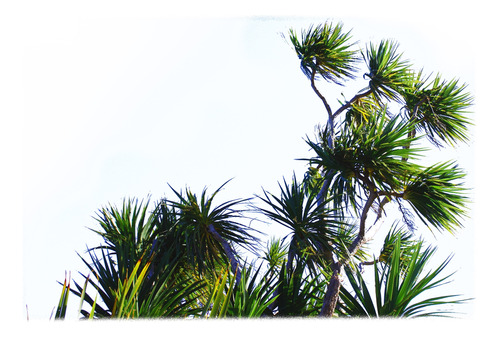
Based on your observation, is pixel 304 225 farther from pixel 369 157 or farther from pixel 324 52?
pixel 324 52

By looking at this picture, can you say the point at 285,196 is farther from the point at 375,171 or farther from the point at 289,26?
the point at 289,26

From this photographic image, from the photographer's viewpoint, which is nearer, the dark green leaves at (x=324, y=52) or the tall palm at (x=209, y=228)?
the tall palm at (x=209, y=228)

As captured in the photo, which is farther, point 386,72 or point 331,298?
point 386,72

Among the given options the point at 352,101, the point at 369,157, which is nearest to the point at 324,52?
the point at 352,101

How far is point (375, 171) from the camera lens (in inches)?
135

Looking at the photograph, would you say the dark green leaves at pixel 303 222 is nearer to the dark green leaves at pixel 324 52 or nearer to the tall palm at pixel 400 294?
the tall palm at pixel 400 294

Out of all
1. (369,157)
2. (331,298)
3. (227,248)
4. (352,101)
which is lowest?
(331,298)

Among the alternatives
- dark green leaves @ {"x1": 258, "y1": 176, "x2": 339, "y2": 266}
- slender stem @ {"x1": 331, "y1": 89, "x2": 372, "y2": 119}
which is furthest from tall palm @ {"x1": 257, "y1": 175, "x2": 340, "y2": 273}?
slender stem @ {"x1": 331, "y1": 89, "x2": 372, "y2": 119}

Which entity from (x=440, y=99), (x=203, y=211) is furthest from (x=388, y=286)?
(x=440, y=99)

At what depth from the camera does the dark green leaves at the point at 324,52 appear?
499 centimetres

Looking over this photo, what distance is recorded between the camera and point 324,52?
5.04m

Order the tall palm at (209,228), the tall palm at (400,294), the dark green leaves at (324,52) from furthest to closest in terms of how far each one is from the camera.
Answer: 1. the dark green leaves at (324,52)
2. the tall palm at (209,228)
3. the tall palm at (400,294)

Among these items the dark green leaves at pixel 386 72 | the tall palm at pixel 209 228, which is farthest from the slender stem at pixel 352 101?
the tall palm at pixel 209 228

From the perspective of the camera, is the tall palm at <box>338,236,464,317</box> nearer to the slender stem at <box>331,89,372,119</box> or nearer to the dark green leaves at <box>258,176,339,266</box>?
the dark green leaves at <box>258,176,339,266</box>
